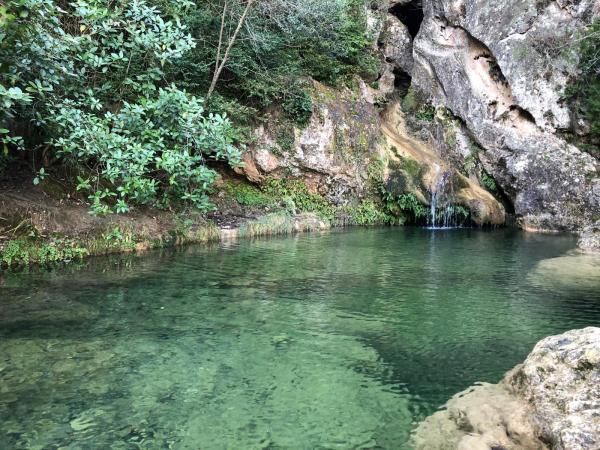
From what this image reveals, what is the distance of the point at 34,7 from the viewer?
8438 millimetres

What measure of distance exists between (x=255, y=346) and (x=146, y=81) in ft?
28.7

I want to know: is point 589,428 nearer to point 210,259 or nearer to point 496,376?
point 496,376

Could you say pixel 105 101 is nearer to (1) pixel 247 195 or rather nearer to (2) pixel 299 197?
(1) pixel 247 195

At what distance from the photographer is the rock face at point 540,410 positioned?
3955mm

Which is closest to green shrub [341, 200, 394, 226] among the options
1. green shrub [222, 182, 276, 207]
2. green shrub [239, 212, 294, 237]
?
green shrub [239, 212, 294, 237]

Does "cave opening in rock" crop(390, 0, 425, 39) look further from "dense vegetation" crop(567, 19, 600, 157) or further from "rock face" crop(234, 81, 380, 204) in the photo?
"dense vegetation" crop(567, 19, 600, 157)

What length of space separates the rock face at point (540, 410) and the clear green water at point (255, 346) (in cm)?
37

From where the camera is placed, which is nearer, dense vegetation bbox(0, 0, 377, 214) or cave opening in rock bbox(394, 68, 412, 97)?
dense vegetation bbox(0, 0, 377, 214)

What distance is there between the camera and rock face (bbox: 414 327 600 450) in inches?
156

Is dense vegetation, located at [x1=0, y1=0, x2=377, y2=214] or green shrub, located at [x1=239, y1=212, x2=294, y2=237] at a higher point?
dense vegetation, located at [x1=0, y1=0, x2=377, y2=214]

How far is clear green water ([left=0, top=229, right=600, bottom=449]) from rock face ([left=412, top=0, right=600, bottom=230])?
12.6m

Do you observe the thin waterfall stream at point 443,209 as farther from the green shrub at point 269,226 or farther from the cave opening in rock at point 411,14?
the cave opening in rock at point 411,14

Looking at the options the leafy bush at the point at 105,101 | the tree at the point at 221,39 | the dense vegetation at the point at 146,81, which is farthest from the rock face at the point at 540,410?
the tree at the point at 221,39

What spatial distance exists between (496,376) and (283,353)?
2530mm
